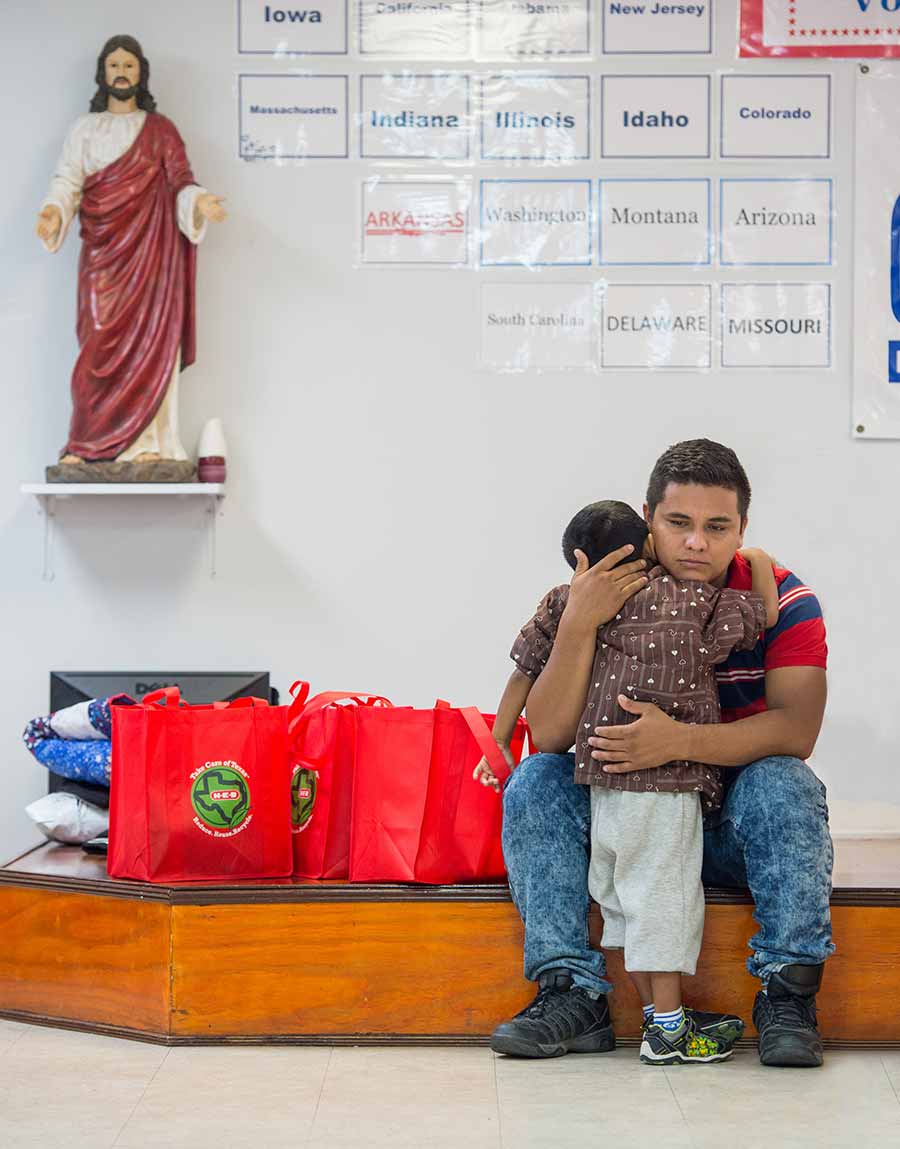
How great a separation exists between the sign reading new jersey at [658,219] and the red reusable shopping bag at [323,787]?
179cm

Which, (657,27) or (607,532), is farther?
(657,27)

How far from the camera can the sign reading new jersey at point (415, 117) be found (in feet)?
12.1

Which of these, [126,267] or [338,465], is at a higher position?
[126,267]

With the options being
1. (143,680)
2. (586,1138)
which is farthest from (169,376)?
(586,1138)

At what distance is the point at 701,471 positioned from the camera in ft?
7.32

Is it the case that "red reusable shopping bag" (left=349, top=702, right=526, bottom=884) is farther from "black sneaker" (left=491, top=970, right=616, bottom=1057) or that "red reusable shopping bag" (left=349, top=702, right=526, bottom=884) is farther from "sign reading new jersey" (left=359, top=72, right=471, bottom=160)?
"sign reading new jersey" (left=359, top=72, right=471, bottom=160)

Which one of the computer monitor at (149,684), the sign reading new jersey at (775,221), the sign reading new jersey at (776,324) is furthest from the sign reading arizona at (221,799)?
the sign reading new jersey at (775,221)

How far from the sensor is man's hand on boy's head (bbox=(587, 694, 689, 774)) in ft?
6.91

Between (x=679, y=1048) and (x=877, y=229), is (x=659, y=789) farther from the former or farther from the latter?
(x=877, y=229)

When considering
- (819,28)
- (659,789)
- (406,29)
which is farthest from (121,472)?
(819,28)

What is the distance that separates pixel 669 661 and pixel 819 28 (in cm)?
227

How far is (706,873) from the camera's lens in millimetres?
2295

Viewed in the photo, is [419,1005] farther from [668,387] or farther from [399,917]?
[668,387]

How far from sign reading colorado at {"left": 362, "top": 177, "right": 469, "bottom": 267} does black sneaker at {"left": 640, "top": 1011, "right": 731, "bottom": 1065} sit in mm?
2221
